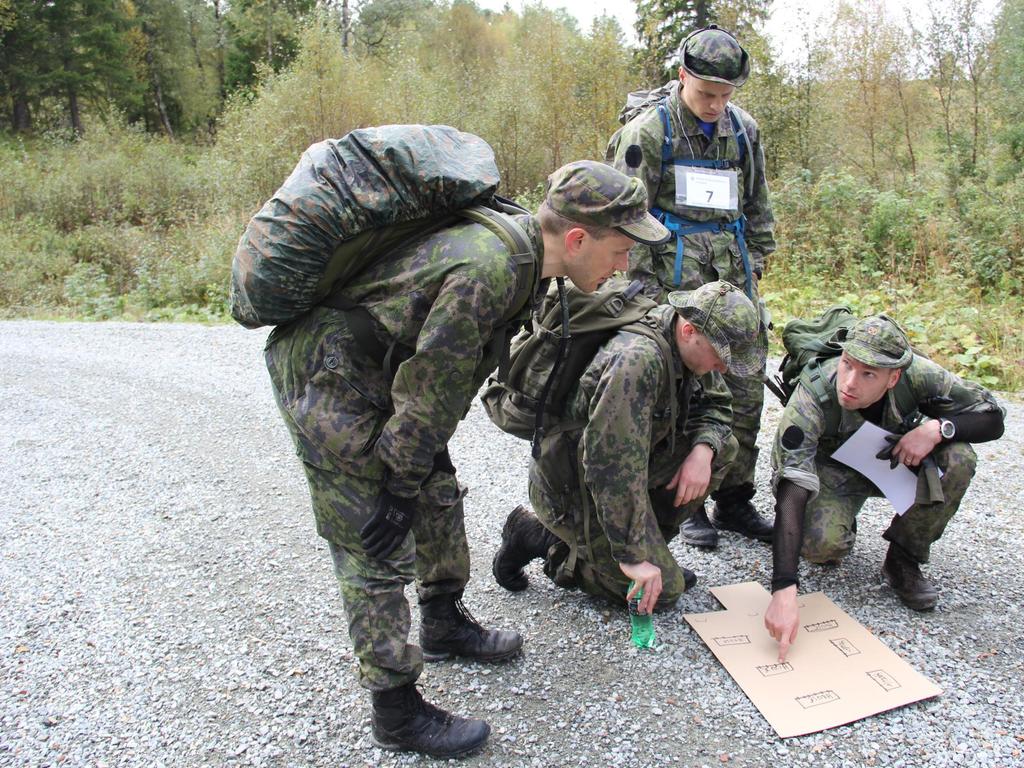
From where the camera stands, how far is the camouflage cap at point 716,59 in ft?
10.8

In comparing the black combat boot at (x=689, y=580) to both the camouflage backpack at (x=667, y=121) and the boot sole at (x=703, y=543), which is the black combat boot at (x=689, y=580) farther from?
the camouflage backpack at (x=667, y=121)

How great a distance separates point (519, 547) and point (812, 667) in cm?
118

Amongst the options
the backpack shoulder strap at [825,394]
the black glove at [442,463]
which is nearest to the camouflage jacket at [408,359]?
the black glove at [442,463]

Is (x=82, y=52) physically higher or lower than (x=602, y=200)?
higher

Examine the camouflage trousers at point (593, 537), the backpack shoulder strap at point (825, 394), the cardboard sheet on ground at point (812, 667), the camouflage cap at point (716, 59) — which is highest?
the camouflage cap at point (716, 59)

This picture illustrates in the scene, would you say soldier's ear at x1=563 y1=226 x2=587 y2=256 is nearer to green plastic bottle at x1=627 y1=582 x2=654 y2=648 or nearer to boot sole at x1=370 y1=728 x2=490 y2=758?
green plastic bottle at x1=627 y1=582 x2=654 y2=648

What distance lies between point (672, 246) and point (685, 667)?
74.6 inches

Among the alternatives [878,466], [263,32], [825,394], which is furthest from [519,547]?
[263,32]

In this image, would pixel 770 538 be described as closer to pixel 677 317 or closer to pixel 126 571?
pixel 677 317

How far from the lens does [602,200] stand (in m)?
2.02

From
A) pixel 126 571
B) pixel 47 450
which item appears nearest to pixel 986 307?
pixel 126 571

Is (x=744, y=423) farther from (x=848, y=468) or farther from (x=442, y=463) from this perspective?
(x=442, y=463)

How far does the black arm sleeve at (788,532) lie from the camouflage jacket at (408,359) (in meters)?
1.35

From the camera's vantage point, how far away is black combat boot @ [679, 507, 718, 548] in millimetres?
3480
